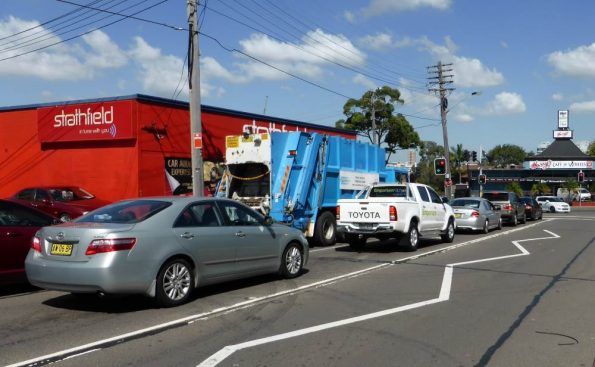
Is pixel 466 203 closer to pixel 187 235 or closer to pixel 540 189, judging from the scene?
pixel 187 235

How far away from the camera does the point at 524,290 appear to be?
9094 millimetres

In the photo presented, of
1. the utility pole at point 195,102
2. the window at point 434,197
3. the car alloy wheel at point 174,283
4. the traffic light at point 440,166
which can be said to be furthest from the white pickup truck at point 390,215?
the traffic light at point 440,166

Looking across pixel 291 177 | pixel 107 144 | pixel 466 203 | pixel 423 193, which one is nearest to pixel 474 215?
pixel 466 203

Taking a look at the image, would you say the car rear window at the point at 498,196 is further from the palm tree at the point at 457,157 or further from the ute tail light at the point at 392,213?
the palm tree at the point at 457,157

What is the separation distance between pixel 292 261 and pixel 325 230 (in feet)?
20.4

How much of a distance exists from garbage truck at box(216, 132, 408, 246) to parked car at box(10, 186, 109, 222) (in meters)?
4.52

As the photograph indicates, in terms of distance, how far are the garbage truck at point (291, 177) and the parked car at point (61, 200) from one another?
4.52 m

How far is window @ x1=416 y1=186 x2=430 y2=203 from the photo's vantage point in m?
15.6

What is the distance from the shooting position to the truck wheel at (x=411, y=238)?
1445cm

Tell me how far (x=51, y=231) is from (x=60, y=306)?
1139 mm

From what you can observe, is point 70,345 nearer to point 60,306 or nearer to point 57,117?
point 60,306

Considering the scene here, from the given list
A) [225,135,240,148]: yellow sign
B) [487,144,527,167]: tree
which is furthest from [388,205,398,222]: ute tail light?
[487,144,527,167]: tree

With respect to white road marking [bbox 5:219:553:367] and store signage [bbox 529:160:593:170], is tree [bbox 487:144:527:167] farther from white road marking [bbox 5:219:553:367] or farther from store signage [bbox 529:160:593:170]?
white road marking [bbox 5:219:553:367]

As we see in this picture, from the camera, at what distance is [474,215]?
20906 mm
